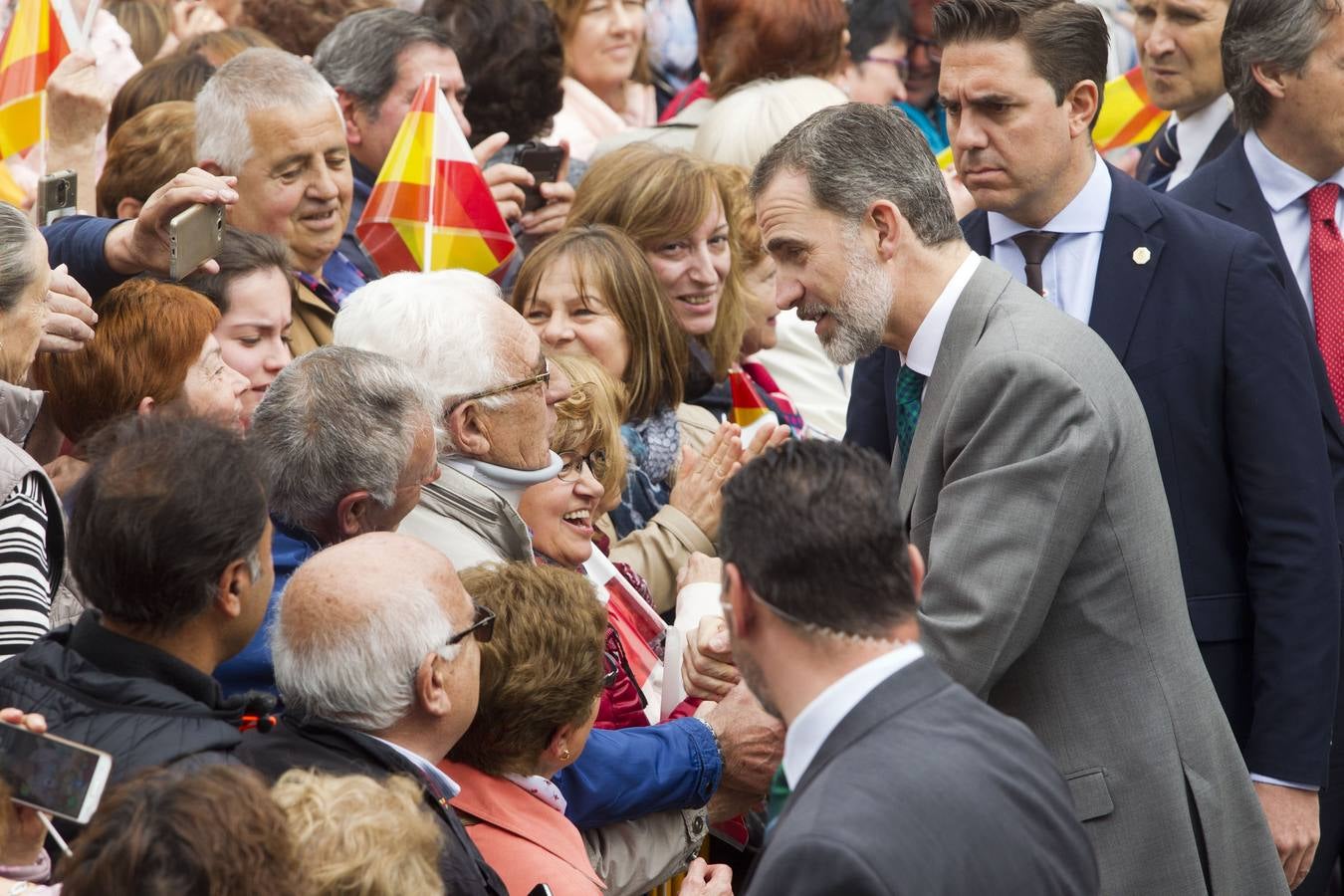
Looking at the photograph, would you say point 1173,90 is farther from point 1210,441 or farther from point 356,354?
point 356,354

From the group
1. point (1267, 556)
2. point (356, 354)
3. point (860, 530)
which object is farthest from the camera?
point (1267, 556)

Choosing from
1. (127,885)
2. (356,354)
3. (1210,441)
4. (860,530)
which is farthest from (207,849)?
(1210,441)

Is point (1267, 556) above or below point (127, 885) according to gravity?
below

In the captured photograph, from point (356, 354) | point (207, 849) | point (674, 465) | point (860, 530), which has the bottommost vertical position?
point (674, 465)

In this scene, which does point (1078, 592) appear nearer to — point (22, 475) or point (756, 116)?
point (22, 475)

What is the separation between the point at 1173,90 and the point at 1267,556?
322 centimetres

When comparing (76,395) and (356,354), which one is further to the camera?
(76,395)

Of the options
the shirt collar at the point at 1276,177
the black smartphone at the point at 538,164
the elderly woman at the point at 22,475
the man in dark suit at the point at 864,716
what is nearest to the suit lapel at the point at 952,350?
the man in dark suit at the point at 864,716

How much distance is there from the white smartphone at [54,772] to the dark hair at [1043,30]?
2881 millimetres

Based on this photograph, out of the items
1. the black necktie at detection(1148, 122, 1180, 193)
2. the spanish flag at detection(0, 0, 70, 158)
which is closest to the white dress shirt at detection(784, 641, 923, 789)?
the spanish flag at detection(0, 0, 70, 158)

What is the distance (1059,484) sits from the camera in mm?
3203

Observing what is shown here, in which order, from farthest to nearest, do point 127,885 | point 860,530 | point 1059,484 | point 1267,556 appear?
point 1267,556
point 1059,484
point 860,530
point 127,885

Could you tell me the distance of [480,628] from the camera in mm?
3070

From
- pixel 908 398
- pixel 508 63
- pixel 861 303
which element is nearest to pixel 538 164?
pixel 508 63
